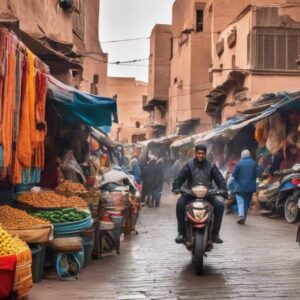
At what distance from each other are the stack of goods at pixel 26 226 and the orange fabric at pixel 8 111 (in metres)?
0.59

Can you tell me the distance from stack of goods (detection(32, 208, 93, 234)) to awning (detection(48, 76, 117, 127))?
2.19m

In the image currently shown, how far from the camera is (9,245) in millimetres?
5625

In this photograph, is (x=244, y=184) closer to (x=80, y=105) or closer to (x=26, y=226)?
(x=80, y=105)

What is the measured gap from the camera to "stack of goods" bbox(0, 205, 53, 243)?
6.48 metres

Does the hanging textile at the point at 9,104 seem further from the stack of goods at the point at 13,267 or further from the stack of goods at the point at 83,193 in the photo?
the stack of goods at the point at 83,193

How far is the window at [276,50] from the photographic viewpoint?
24.4 meters

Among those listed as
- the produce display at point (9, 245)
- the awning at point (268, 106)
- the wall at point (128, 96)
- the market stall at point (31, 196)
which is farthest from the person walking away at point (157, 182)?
the wall at point (128, 96)

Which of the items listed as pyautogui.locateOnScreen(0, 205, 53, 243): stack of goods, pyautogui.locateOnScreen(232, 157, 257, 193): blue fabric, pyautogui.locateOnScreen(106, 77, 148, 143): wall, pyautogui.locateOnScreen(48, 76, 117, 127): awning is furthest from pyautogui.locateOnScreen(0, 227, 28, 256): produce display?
pyautogui.locateOnScreen(106, 77, 148, 143): wall

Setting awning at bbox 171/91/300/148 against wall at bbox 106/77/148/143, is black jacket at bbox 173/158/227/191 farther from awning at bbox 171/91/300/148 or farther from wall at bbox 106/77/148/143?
wall at bbox 106/77/148/143

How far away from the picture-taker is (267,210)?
603 inches

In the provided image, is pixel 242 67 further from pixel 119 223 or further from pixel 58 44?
pixel 119 223

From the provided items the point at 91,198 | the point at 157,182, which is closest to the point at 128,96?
the point at 157,182

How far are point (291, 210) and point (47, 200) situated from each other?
7.41 metres

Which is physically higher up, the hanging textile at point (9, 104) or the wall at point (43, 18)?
the wall at point (43, 18)
